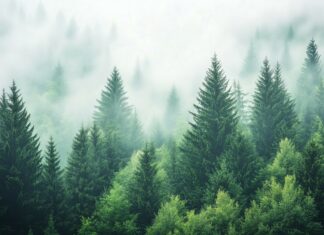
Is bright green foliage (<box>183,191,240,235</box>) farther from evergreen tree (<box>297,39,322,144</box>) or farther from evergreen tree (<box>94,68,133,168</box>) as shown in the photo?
evergreen tree (<box>297,39,322,144</box>)

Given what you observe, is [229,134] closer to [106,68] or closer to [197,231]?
[197,231]

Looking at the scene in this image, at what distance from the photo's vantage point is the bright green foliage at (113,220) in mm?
44062

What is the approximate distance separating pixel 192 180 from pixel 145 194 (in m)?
5.54

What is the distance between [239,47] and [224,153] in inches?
6050

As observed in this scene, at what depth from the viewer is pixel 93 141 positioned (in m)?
57.3

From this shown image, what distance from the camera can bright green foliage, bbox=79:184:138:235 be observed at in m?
44.1

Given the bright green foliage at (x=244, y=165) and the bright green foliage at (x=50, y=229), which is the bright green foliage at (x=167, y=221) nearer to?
the bright green foliage at (x=244, y=165)

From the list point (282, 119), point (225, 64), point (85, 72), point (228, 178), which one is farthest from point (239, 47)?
point (228, 178)

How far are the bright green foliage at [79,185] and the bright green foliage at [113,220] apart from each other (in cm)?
268

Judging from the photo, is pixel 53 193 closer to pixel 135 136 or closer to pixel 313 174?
pixel 135 136

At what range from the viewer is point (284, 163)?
45.6m

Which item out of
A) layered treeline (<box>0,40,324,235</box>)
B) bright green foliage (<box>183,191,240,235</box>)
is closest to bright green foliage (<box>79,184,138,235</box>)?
layered treeline (<box>0,40,324,235</box>)

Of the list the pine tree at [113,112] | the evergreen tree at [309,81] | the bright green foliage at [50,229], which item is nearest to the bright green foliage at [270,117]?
the evergreen tree at [309,81]

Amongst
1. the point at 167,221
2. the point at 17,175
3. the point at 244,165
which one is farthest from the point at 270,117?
the point at 17,175
